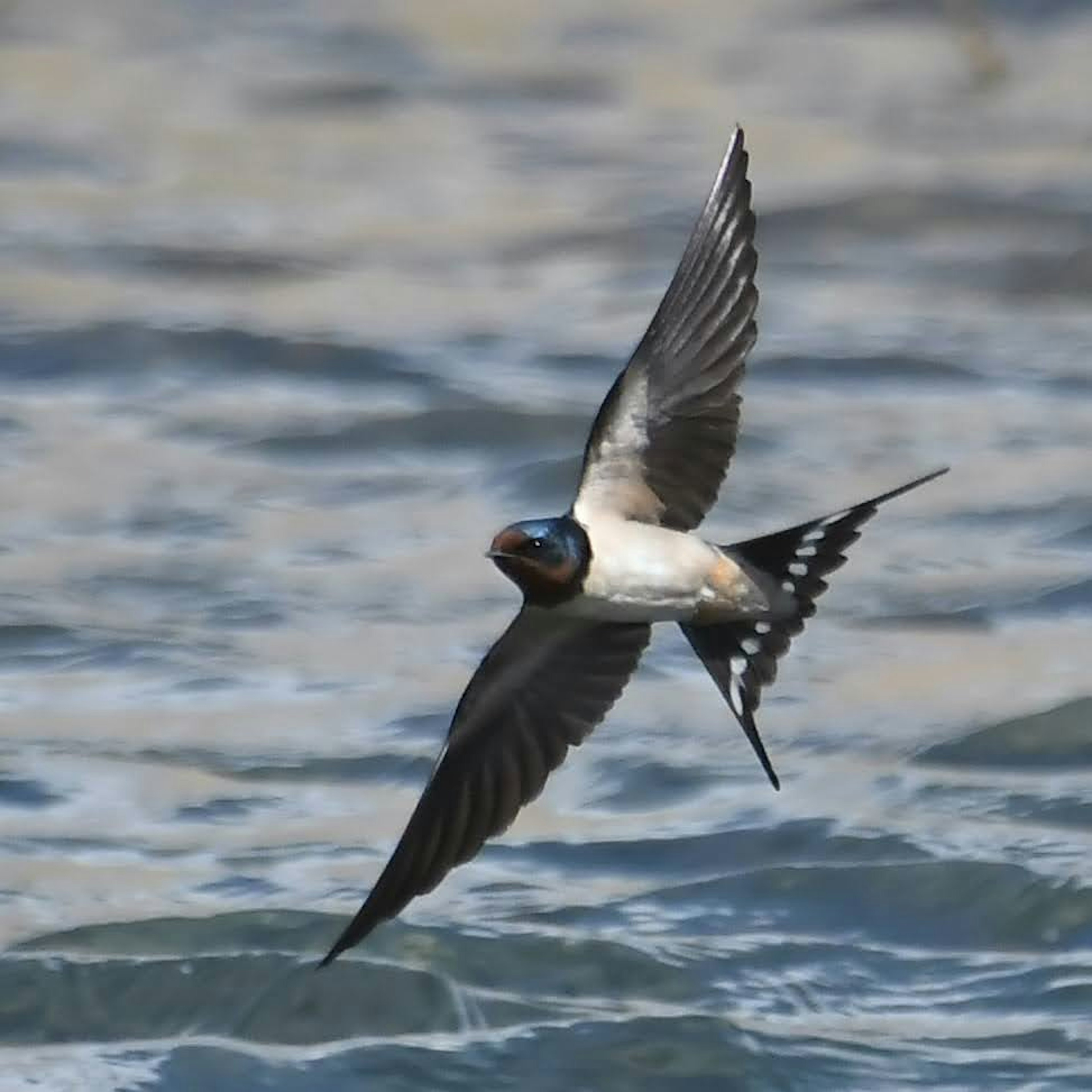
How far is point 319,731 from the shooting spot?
252 inches

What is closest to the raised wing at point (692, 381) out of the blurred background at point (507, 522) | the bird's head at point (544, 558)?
the bird's head at point (544, 558)

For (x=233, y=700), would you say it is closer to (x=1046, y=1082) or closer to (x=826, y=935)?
(x=826, y=935)

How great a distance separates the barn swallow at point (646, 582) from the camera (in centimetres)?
406

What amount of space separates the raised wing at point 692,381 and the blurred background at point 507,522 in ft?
3.68

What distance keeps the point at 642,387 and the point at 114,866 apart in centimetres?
185

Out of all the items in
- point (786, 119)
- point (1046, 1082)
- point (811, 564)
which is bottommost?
point (1046, 1082)

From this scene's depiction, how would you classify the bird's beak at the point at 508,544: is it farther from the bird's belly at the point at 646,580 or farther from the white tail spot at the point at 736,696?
the white tail spot at the point at 736,696

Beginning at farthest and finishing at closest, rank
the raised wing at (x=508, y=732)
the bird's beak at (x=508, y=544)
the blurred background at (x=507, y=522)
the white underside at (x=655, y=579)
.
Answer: the blurred background at (x=507, y=522)
the raised wing at (x=508, y=732)
the white underside at (x=655, y=579)
the bird's beak at (x=508, y=544)

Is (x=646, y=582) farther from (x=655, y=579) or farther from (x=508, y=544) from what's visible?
(x=508, y=544)

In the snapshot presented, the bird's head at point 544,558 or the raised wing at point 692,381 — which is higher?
the raised wing at point 692,381

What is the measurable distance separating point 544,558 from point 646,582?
6.4 inches

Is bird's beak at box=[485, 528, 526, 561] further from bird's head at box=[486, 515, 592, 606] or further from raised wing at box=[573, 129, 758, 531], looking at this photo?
raised wing at box=[573, 129, 758, 531]

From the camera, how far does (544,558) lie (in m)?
3.92

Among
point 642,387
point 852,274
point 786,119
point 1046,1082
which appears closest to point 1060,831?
point 1046,1082
